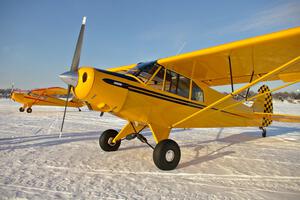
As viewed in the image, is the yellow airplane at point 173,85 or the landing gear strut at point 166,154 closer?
the yellow airplane at point 173,85

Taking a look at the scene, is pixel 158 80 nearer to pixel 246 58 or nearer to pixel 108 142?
pixel 108 142

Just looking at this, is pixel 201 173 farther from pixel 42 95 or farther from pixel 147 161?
pixel 42 95

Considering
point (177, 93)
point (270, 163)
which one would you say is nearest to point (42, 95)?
point (177, 93)

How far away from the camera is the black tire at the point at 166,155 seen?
12.6 feet

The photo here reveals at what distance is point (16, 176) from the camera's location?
3184 millimetres

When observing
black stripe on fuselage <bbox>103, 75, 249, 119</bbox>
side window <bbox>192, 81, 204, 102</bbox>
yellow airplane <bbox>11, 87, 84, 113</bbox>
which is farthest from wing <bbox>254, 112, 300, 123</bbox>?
yellow airplane <bbox>11, 87, 84, 113</bbox>

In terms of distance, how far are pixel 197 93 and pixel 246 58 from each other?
140 centimetres

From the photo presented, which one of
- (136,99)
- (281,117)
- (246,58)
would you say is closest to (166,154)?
(136,99)

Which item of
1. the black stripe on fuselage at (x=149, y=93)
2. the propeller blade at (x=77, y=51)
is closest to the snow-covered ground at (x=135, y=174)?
the black stripe on fuselage at (x=149, y=93)

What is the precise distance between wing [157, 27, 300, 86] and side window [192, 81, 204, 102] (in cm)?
40

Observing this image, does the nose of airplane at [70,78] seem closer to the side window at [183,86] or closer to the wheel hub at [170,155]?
the wheel hub at [170,155]

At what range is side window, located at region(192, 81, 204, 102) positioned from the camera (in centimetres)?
523

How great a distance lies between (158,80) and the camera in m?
4.66

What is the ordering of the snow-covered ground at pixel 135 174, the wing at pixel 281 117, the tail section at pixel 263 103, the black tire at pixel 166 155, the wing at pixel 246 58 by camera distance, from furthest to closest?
1. the tail section at pixel 263 103
2. the wing at pixel 281 117
3. the wing at pixel 246 58
4. the black tire at pixel 166 155
5. the snow-covered ground at pixel 135 174
